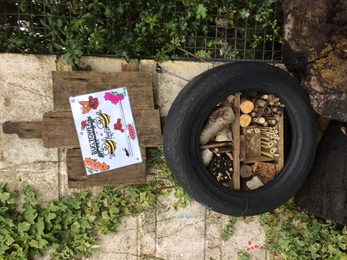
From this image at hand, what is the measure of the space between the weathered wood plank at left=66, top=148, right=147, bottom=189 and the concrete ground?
0.25m

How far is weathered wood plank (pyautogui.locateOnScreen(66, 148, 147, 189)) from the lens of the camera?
8.48ft

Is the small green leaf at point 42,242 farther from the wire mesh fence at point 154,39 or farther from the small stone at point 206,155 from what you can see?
the wire mesh fence at point 154,39

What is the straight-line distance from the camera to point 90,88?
2.54 metres

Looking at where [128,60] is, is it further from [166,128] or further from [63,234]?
[63,234]

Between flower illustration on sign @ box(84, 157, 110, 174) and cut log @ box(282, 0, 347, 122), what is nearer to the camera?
cut log @ box(282, 0, 347, 122)

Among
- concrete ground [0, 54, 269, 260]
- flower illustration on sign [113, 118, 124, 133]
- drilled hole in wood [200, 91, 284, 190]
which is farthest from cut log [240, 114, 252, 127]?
flower illustration on sign [113, 118, 124, 133]

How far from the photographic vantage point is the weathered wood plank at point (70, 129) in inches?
98.8

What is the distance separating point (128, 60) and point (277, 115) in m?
1.28

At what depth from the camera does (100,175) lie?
2.62 meters

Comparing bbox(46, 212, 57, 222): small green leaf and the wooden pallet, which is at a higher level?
the wooden pallet

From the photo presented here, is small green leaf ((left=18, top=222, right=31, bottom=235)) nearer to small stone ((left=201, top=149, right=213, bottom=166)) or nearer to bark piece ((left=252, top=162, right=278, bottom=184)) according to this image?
small stone ((left=201, top=149, right=213, bottom=166))

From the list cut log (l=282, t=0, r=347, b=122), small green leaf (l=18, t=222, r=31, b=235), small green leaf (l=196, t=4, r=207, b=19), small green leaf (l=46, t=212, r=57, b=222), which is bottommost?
small green leaf (l=18, t=222, r=31, b=235)

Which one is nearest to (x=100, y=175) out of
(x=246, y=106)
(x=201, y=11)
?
(x=246, y=106)

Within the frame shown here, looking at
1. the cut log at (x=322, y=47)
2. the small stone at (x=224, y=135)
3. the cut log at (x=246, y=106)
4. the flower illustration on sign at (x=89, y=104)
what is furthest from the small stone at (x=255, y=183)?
the flower illustration on sign at (x=89, y=104)
